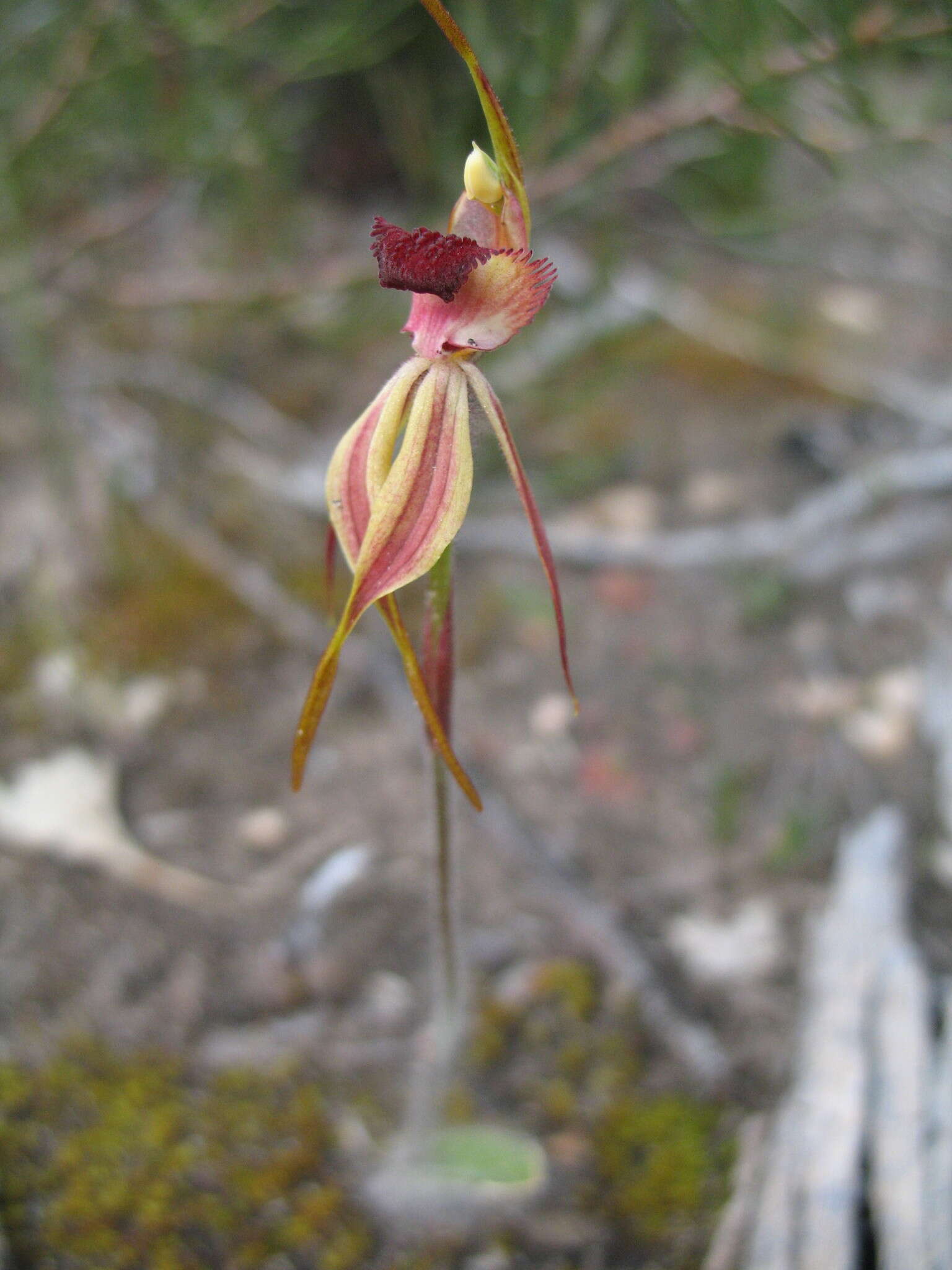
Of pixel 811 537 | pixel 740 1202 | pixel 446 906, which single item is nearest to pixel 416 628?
pixel 811 537

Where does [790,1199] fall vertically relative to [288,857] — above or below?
below

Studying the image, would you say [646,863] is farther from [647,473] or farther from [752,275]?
[752,275]

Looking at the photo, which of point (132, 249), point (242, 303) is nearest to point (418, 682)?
point (242, 303)

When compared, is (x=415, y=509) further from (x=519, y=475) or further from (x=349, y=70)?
(x=349, y=70)

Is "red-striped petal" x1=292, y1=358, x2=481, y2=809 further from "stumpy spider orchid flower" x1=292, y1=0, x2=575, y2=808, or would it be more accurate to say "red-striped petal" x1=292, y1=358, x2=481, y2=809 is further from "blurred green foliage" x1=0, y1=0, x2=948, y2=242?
"blurred green foliage" x1=0, y1=0, x2=948, y2=242

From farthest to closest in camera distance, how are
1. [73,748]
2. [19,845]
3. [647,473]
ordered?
[647,473], [73,748], [19,845]

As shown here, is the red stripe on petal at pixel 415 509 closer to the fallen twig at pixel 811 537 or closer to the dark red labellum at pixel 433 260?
the dark red labellum at pixel 433 260
